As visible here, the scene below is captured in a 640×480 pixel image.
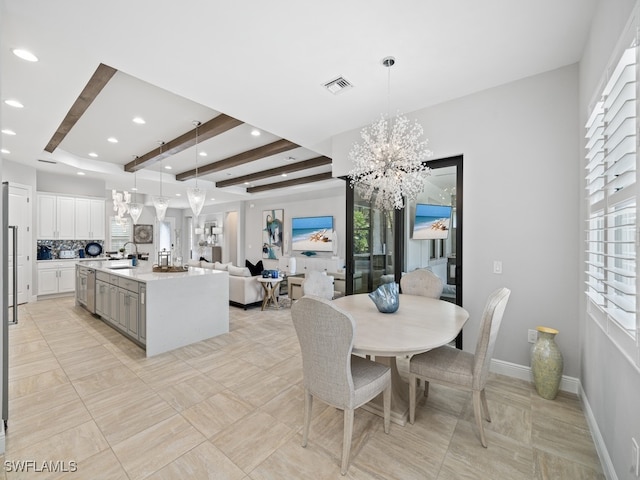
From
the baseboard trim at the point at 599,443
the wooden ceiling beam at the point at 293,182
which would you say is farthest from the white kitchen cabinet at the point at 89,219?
the baseboard trim at the point at 599,443

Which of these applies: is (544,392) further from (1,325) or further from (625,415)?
(1,325)

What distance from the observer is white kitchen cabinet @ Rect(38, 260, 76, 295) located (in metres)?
5.97

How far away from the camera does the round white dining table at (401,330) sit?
1.64 meters

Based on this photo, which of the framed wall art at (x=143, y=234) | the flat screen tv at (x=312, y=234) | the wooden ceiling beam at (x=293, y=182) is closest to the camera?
the wooden ceiling beam at (x=293, y=182)

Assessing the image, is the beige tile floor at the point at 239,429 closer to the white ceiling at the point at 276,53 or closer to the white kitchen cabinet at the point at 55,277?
the white ceiling at the point at 276,53

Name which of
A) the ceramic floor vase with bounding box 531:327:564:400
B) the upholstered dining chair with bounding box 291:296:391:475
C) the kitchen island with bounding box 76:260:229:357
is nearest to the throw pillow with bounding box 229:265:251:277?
the kitchen island with bounding box 76:260:229:357

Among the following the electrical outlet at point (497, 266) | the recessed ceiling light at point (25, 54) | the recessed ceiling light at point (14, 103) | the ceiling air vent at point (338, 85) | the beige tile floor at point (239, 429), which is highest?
the recessed ceiling light at point (25, 54)

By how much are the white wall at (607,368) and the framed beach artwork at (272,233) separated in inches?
289

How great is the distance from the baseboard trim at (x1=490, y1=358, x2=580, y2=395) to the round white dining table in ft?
3.03

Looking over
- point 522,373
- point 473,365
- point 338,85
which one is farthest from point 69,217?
point 522,373

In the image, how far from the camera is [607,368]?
1.70 meters

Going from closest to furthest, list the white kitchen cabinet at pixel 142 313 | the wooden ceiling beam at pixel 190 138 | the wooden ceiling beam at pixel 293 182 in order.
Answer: the white kitchen cabinet at pixel 142 313 < the wooden ceiling beam at pixel 190 138 < the wooden ceiling beam at pixel 293 182

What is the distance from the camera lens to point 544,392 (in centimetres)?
238

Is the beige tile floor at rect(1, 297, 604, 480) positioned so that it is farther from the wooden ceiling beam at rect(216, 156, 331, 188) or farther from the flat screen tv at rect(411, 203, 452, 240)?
the wooden ceiling beam at rect(216, 156, 331, 188)
